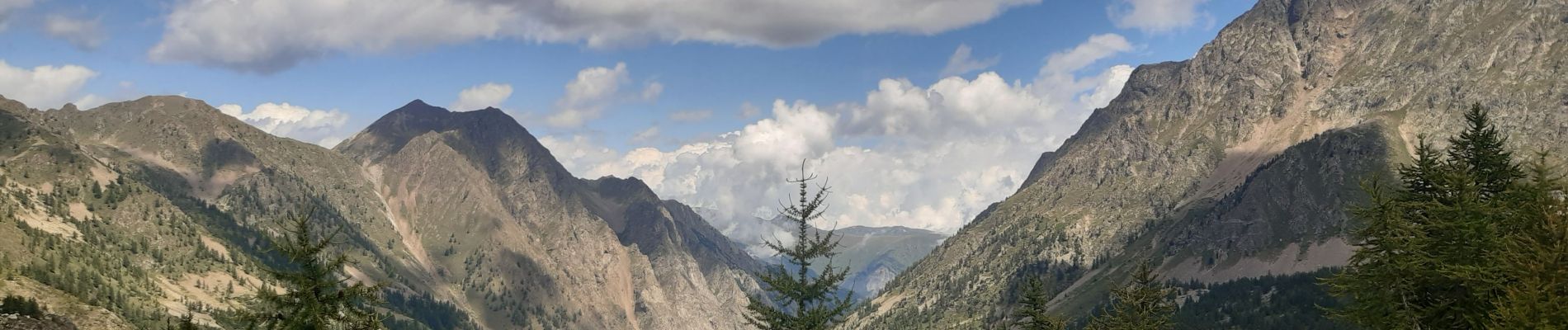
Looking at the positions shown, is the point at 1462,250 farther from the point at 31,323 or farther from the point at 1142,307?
the point at 31,323

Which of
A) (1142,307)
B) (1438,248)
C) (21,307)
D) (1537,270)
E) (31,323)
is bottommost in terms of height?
(31,323)

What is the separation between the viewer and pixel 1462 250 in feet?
105

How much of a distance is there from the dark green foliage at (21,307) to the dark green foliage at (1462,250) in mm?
87041

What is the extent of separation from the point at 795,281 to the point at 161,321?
201186 millimetres

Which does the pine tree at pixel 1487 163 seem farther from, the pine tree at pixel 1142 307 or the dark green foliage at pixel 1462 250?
the pine tree at pixel 1142 307

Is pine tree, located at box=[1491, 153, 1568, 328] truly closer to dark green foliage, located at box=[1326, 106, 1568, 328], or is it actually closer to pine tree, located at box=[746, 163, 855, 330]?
dark green foliage, located at box=[1326, 106, 1568, 328]

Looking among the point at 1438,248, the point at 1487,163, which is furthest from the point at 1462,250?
the point at 1487,163

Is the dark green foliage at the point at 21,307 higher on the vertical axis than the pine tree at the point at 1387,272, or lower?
lower

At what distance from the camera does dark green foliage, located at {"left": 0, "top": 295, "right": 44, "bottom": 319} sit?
6914 centimetres

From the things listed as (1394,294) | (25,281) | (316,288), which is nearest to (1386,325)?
(1394,294)

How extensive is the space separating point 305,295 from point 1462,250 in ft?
133

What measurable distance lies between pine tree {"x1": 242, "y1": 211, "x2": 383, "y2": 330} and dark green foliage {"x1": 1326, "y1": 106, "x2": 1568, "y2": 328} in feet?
121

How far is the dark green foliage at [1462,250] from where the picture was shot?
2811cm

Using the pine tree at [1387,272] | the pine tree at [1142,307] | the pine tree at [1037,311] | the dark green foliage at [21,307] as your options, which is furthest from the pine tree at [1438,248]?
the dark green foliage at [21,307]
